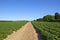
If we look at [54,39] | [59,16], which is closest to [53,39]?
[54,39]

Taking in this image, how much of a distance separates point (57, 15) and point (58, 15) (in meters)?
1.38

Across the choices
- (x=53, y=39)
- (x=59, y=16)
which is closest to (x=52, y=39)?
(x=53, y=39)

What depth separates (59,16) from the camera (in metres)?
127

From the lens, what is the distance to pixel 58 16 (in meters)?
128

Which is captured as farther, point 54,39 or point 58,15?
point 58,15

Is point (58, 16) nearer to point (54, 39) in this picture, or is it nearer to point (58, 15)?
point (58, 15)

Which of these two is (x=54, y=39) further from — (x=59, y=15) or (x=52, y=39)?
(x=59, y=15)

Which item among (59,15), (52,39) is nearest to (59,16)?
(59,15)

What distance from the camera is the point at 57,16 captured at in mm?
129375

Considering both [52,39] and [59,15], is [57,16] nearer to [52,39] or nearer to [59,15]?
[59,15]

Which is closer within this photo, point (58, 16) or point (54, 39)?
point (54, 39)

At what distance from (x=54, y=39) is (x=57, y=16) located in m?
117

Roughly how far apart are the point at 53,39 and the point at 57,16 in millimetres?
116804

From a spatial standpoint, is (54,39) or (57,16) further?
(57,16)
